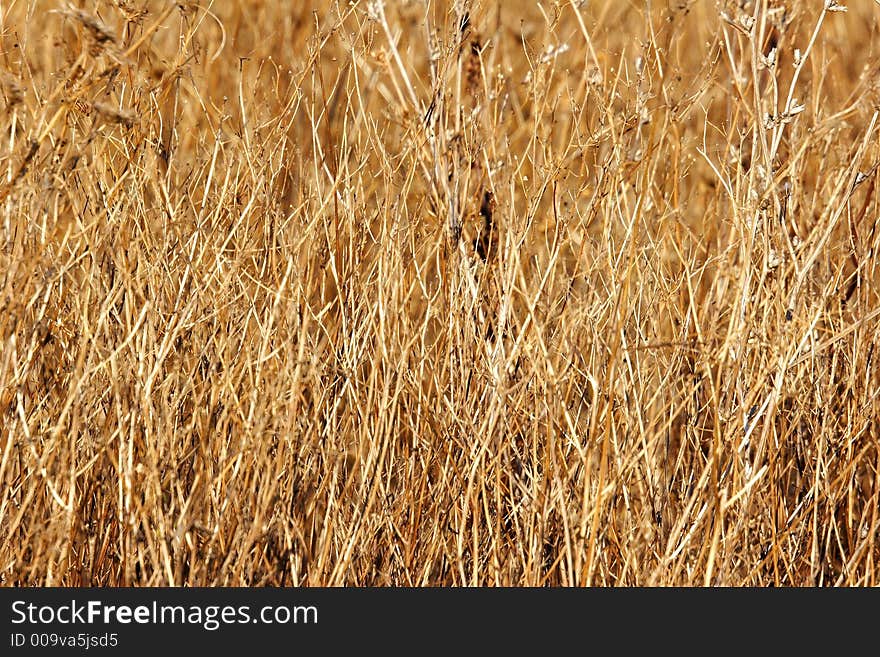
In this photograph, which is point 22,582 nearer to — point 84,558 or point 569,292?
point 84,558

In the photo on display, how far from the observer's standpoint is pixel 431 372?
1469mm

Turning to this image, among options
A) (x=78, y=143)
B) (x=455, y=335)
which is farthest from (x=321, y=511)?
(x=78, y=143)

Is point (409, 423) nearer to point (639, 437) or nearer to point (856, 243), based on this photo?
point (639, 437)

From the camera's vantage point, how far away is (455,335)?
1448 mm

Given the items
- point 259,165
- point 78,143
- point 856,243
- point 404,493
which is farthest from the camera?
point 856,243

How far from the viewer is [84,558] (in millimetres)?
1421

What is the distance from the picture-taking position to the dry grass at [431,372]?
133 centimetres

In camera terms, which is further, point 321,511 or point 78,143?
point 321,511

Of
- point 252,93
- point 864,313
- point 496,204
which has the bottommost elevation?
point 864,313

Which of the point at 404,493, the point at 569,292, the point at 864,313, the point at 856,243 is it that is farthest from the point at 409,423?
the point at 856,243

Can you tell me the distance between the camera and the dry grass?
52.2 inches

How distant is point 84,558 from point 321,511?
0.35 m

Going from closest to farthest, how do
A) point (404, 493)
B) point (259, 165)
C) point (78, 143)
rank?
1. point (78, 143)
2. point (404, 493)
3. point (259, 165)

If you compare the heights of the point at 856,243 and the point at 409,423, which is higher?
the point at 856,243
